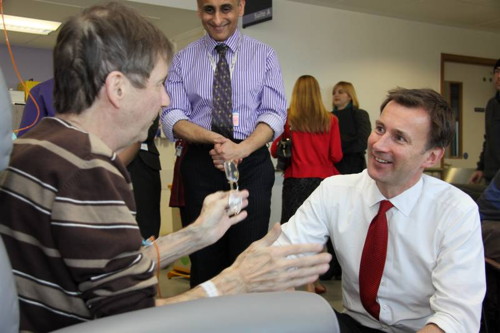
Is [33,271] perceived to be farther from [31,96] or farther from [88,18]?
[31,96]

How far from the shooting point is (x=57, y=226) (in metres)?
0.82

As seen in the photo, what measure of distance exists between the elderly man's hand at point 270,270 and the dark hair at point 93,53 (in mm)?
446

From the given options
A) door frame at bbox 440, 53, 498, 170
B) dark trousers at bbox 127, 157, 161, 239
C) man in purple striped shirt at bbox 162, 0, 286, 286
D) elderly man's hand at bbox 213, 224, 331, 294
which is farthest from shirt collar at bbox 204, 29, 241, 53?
door frame at bbox 440, 53, 498, 170

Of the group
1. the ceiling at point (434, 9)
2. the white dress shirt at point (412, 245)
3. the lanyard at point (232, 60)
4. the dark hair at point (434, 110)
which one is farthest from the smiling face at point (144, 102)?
the ceiling at point (434, 9)

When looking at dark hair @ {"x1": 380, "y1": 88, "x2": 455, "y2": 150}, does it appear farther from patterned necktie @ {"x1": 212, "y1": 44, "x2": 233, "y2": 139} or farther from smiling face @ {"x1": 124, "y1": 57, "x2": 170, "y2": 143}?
smiling face @ {"x1": 124, "y1": 57, "x2": 170, "y2": 143}

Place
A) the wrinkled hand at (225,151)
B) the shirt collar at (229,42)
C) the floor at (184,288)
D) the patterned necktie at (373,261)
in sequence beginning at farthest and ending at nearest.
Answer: the floor at (184,288), the shirt collar at (229,42), the wrinkled hand at (225,151), the patterned necktie at (373,261)

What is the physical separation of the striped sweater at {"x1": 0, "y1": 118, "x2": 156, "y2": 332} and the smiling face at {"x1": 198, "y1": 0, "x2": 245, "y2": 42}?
1397mm

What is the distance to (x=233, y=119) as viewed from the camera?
7.00 ft

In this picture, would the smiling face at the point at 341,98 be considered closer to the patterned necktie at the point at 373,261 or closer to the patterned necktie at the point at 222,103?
the patterned necktie at the point at 222,103

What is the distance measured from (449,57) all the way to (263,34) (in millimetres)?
2985

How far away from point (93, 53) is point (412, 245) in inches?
43.2

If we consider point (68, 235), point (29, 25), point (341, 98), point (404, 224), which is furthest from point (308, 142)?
point (29, 25)

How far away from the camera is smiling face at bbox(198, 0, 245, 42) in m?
2.15

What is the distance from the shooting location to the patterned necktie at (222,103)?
6.96ft
